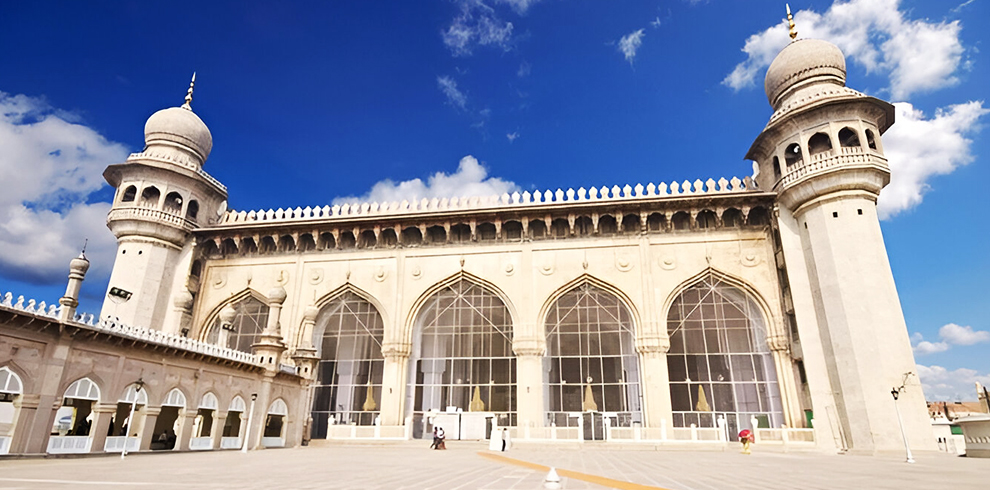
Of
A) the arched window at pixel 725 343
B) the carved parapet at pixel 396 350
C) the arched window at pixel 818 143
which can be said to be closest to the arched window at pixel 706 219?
the arched window at pixel 725 343

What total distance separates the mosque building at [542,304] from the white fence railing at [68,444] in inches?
67.3

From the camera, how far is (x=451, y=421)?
2106 centimetres

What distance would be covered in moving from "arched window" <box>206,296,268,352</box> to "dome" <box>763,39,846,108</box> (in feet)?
80.4

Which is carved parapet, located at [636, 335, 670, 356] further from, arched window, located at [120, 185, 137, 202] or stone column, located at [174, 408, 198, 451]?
arched window, located at [120, 185, 137, 202]

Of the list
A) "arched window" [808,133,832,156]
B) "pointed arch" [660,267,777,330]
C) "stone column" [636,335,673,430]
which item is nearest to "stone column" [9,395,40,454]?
"stone column" [636,335,673,430]

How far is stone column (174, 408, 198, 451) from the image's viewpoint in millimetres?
15188

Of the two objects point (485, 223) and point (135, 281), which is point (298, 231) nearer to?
point (135, 281)

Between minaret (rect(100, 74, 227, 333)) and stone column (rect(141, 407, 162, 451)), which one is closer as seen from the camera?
stone column (rect(141, 407, 162, 451))

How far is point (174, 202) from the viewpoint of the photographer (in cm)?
2522

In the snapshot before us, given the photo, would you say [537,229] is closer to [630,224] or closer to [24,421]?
[630,224]

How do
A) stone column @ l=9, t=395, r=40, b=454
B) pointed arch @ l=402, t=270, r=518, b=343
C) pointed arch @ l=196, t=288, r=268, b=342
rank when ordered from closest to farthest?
1. stone column @ l=9, t=395, r=40, b=454
2. pointed arch @ l=402, t=270, r=518, b=343
3. pointed arch @ l=196, t=288, r=268, b=342

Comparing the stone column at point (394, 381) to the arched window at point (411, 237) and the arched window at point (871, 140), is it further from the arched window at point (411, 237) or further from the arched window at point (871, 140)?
the arched window at point (871, 140)

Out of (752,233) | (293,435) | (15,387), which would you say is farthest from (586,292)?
(15,387)

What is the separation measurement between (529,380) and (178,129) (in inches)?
781
